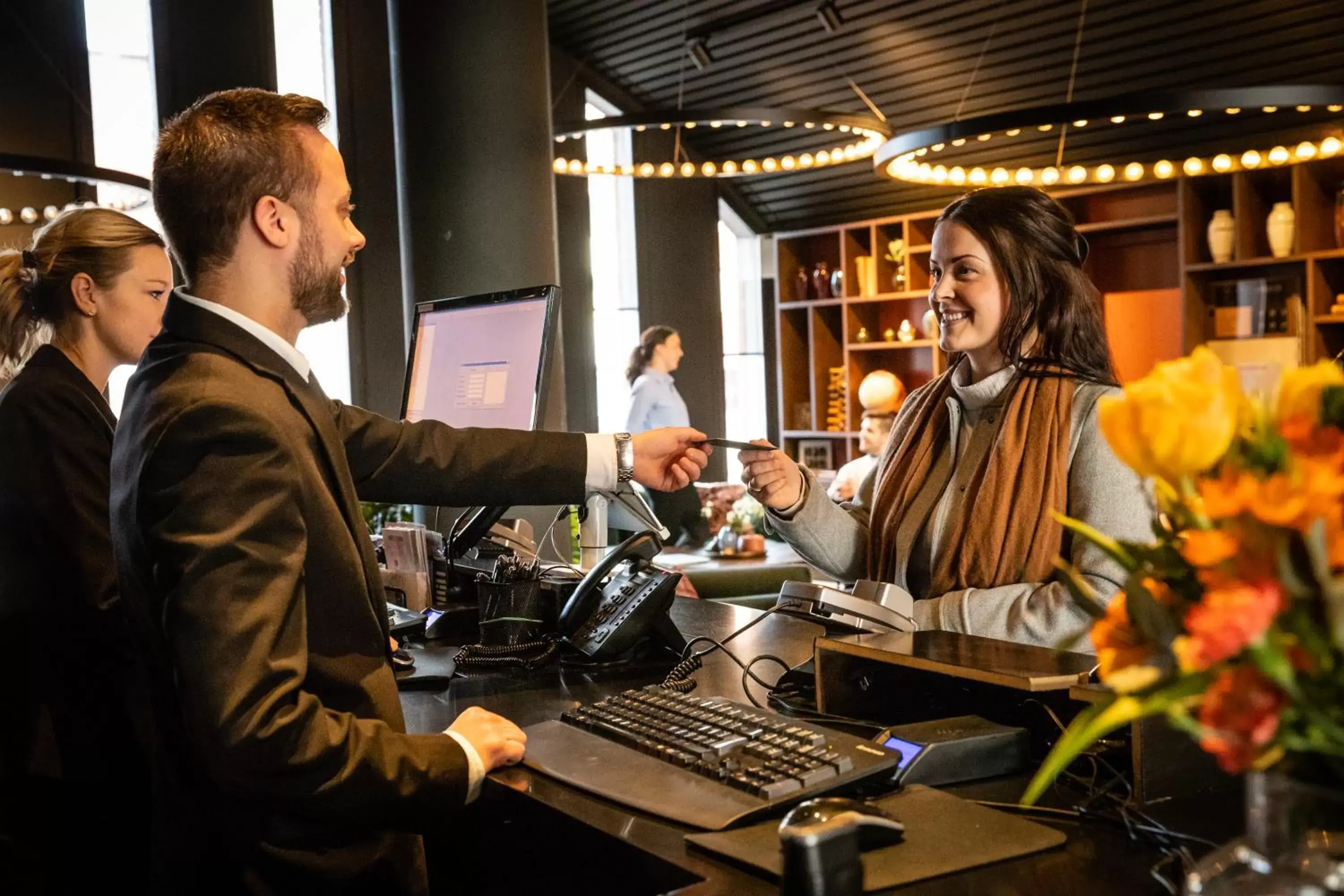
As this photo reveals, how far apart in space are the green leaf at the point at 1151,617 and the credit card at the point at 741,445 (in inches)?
51.4

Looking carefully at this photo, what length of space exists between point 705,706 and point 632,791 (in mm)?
228

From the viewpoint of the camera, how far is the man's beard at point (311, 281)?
5.35ft

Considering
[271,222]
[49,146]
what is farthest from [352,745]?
[49,146]

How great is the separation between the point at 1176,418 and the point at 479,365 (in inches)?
81.2

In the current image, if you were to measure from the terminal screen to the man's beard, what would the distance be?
0.66 meters

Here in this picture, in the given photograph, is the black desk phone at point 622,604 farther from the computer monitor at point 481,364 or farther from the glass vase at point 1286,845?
the glass vase at point 1286,845

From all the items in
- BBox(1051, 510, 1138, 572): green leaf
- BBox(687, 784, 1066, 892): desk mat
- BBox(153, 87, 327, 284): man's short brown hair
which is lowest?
BBox(687, 784, 1066, 892): desk mat

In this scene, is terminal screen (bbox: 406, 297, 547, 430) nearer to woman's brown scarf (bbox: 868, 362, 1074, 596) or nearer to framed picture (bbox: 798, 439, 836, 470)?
woman's brown scarf (bbox: 868, 362, 1074, 596)

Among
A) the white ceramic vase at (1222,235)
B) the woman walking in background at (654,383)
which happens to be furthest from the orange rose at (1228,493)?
the woman walking in background at (654,383)

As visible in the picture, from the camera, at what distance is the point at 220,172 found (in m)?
1.57

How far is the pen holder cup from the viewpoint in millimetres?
2297

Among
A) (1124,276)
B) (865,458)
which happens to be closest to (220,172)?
(865,458)

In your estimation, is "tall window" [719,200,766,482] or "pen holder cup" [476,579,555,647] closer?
"pen holder cup" [476,579,555,647]

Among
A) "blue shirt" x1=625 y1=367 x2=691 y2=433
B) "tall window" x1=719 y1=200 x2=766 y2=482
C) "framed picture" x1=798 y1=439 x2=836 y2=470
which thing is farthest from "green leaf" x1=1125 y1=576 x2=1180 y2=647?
"tall window" x1=719 y1=200 x2=766 y2=482
